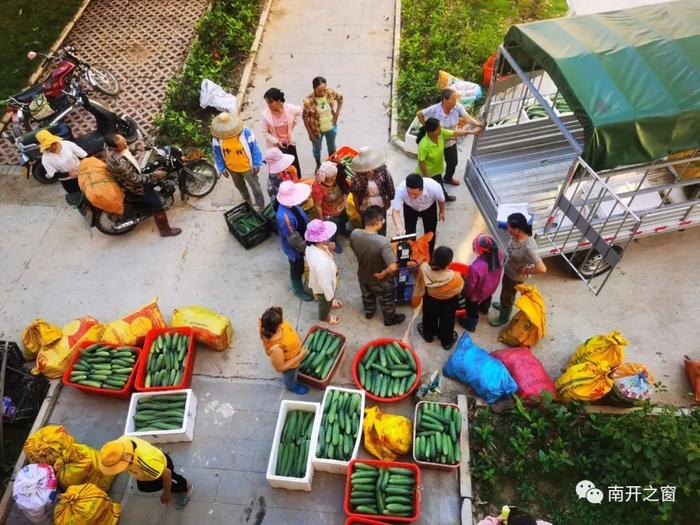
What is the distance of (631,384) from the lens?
5.52m

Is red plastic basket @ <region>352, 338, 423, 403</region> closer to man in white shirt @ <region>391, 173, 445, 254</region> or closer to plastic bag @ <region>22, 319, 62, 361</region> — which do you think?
man in white shirt @ <region>391, 173, 445, 254</region>

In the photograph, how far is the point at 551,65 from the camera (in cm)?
589

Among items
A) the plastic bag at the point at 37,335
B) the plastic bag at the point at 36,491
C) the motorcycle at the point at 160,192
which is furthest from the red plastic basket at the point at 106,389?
the motorcycle at the point at 160,192

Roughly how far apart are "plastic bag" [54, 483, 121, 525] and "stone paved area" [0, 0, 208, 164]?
7026 mm

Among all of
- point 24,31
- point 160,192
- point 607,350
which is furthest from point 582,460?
point 24,31

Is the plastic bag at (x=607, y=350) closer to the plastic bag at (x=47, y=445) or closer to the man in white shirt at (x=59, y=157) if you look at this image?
the plastic bag at (x=47, y=445)

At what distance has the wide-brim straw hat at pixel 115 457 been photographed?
420cm

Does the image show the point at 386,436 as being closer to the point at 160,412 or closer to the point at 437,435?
the point at 437,435

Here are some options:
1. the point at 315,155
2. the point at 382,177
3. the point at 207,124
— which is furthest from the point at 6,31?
the point at 382,177

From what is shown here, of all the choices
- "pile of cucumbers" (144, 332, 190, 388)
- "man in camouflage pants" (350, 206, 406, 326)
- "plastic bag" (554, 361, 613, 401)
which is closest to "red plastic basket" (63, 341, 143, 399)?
"pile of cucumbers" (144, 332, 190, 388)

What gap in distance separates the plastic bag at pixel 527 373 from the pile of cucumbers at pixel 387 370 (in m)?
1.20

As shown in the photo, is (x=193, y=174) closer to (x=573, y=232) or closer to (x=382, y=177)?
(x=382, y=177)

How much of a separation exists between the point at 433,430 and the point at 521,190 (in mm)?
3861

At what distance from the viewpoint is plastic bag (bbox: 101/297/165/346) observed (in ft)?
20.9
